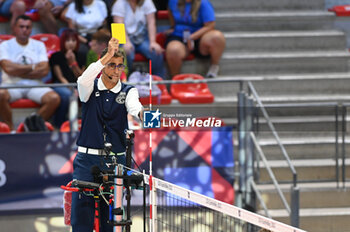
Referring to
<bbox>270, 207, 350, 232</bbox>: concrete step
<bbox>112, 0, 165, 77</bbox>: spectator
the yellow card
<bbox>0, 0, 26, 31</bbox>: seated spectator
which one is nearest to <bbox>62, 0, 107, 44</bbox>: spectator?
<bbox>112, 0, 165, 77</bbox>: spectator

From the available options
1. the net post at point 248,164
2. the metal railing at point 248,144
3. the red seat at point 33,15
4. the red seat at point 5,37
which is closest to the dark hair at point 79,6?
the red seat at point 33,15

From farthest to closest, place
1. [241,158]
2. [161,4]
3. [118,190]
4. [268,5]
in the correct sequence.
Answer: [268,5] → [161,4] → [241,158] → [118,190]

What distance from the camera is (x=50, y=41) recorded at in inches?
413

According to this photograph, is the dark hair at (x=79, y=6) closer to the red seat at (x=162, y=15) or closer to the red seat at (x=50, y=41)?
the red seat at (x=50, y=41)

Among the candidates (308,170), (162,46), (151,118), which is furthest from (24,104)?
(151,118)

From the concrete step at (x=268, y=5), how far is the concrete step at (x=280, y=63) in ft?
3.85

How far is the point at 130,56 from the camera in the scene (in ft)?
32.8

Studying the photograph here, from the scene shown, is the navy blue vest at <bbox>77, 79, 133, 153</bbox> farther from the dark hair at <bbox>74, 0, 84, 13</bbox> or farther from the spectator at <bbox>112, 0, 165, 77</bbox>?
the dark hair at <bbox>74, 0, 84, 13</bbox>

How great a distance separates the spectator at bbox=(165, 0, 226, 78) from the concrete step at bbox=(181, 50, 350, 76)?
1.46 feet

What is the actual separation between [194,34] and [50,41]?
2122 millimetres

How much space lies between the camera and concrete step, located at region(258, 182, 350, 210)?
Answer: 866cm

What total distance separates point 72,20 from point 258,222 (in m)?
6.03

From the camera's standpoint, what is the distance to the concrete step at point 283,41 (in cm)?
1116

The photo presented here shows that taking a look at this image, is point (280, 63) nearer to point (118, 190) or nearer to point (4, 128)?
point (4, 128)
